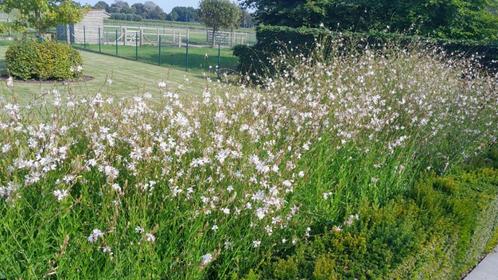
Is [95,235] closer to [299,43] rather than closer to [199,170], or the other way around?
[199,170]

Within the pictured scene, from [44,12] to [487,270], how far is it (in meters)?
13.6

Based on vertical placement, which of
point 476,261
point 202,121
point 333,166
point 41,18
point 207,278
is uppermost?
point 41,18

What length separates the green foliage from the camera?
8.64ft

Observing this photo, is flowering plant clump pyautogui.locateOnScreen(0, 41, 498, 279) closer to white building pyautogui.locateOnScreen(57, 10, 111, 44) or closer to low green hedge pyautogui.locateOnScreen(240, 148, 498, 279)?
low green hedge pyautogui.locateOnScreen(240, 148, 498, 279)

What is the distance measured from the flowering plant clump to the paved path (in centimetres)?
98

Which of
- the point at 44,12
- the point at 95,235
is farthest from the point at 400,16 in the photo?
the point at 95,235

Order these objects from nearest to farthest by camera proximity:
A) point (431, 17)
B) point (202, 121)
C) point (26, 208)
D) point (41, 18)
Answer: point (26, 208), point (202, 121), point (41, 18), point (431, 17)

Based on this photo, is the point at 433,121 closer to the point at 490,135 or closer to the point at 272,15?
the point at 490,135

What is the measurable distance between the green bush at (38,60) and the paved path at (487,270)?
11.0 metres

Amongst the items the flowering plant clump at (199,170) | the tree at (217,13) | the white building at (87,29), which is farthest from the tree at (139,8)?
the flowering plant clump at (199,170)

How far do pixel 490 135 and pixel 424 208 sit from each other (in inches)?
99.2

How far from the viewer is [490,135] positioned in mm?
5547

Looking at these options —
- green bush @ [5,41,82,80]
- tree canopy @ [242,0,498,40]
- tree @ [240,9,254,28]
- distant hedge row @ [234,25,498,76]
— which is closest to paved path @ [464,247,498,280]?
distant hedge row @ [234,25,498,76]

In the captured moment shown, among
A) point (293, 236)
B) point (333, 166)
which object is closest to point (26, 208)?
point (293, 236)
